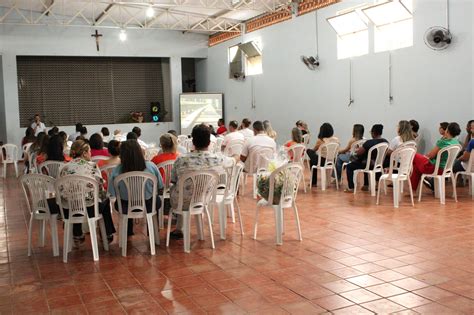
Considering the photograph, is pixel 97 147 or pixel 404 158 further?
pixel 97 147

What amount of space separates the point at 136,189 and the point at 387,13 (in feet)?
23.3

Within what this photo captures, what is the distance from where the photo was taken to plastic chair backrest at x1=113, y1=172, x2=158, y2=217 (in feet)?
15.5

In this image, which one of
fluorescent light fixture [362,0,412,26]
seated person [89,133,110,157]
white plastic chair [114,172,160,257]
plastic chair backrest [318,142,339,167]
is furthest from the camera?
fluorescent light fixture [362,0,412,26]

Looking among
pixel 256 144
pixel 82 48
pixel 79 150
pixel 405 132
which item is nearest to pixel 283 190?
pixel 79 150

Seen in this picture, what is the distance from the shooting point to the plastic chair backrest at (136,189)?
4.71 meters

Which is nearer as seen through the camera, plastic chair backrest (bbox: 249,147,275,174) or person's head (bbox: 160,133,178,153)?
person's head (bbox: 160,133,178,153)

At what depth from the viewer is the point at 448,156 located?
6.94m

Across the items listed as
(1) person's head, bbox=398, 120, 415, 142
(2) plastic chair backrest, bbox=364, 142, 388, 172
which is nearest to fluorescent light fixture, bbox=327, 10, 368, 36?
(1) person's head, bbox=398, 120, 415, 142

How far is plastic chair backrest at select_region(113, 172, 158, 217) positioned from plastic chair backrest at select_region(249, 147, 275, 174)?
3007 millimetres

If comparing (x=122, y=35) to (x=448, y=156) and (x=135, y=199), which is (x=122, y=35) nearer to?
(x=448, y=156)

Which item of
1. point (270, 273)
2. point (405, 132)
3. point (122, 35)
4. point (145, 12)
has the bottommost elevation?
point (270, 273)

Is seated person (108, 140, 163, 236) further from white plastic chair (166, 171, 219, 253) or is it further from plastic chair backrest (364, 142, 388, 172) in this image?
plastic chair backrest (364, 142, 388, 172)

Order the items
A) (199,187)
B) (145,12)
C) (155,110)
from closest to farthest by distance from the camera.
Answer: (199,187) → (145,12) → (155,110)

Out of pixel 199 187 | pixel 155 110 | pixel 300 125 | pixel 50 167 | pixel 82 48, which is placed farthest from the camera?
pixel 155 110
